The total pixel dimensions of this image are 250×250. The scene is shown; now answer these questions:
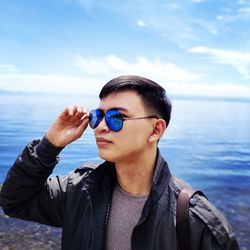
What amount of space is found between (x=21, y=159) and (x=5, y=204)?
0.56m

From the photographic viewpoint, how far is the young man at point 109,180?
12.4 ft

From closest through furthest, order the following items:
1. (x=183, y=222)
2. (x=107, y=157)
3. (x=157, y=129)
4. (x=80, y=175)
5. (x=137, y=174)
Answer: (x=183, y=222)
(x=107, y=157)
(x=137, y=174)
(x=80, y=175)
(x=157, y=129)

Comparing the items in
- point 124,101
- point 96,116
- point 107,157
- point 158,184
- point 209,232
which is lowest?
point 209,232

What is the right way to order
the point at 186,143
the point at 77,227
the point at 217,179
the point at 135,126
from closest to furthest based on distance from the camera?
the point at 77,227, the point at 135,126, the point at 217,179, the point at 186,143

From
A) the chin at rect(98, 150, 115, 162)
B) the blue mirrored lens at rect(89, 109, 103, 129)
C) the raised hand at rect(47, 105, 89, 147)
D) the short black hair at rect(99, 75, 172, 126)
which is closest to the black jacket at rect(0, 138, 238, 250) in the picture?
the raised hand at rect(47, 105, 89, 147)

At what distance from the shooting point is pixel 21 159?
4.03 m

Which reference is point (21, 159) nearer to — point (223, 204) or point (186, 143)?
point (223, 204)

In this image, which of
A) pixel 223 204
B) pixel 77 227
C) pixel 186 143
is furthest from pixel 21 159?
pixel 186 143

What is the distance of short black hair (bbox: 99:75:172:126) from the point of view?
4199 mm

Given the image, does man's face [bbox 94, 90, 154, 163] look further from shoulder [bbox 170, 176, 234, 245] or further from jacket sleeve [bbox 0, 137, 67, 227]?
shoulder [bbox 170, 176, 234, 245]

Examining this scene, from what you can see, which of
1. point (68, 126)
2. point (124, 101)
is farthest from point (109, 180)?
point (124, 101)

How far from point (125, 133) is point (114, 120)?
192mm

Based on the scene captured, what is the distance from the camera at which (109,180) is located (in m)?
4.18

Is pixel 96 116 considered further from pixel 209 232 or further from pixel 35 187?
pixel 209 232
